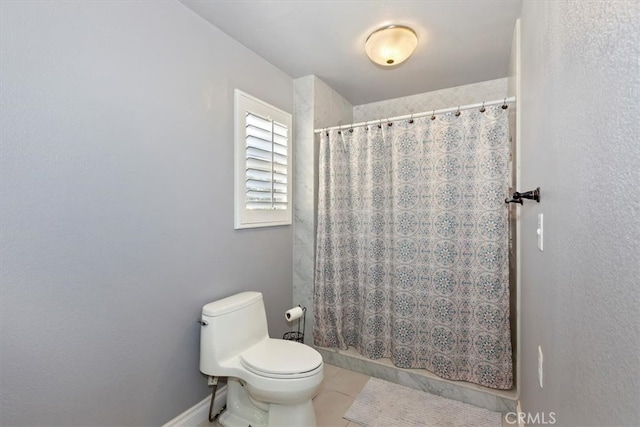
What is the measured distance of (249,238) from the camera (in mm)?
2053

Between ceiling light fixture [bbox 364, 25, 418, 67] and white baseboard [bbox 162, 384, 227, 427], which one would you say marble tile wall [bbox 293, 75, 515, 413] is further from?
white baseboard [bbox 162, 384, 227, 427]

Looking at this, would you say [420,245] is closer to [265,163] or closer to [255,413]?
[265,163]

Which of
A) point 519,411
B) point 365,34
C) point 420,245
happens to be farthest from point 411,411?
point 365,34

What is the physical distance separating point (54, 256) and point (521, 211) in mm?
2264

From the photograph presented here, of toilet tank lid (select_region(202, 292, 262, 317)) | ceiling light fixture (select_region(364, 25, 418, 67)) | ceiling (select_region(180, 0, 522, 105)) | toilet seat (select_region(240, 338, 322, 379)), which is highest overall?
ceiling (select_region(180, 0, 522, 105))

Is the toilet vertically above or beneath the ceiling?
beneath

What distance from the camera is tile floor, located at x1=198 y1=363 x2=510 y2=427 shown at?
5.71 ft

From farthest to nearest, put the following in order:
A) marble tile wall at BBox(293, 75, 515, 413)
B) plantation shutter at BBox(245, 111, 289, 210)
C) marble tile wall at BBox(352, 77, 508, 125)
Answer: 1. marble tile wall at BBox(352, 77, 508, 125)
2. marble tile wall at BBox(293, 75, 515, 413)
3. plantation shutter at BBox(245, 111, 289, 210)

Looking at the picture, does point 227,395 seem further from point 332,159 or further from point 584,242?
point 584,242

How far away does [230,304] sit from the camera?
1.70 meters

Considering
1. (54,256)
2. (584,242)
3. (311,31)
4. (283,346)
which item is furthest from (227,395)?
(311,31)

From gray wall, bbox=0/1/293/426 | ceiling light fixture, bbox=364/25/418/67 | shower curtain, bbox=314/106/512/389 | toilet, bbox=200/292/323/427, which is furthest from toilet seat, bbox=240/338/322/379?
ceiling light fixture, bbox=364/25/418/67

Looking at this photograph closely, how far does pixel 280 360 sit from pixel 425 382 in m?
1.11

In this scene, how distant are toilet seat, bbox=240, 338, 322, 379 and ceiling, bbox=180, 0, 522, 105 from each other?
6.43 feet
